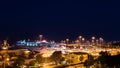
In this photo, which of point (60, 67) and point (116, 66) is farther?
point (116, 66)

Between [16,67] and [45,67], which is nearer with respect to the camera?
[16,67]

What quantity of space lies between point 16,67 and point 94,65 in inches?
459

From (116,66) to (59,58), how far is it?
30.9 ft

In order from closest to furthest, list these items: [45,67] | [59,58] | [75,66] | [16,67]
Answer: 1. [16,67]
2. [45,67]
3. [75,66]
4. [59,58]

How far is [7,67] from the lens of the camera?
33.3 meters

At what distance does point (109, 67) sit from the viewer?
38.6 metres

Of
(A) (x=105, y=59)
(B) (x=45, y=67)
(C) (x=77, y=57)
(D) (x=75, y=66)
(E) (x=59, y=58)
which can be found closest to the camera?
(B) (x=45, y=67)

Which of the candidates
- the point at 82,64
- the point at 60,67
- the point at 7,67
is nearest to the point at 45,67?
the point at 60,67

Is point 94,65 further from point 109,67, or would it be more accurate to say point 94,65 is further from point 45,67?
point 45,67

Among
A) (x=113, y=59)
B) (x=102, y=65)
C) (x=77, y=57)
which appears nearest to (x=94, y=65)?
(x=102, y=65)

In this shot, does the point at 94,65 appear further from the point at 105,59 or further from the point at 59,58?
the point at 59,58

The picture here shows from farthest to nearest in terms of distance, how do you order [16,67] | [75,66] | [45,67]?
[75,66], [45,67], [16,67]

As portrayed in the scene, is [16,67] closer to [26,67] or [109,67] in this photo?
[26,67]

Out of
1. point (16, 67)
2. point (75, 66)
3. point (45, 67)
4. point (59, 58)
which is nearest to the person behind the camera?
point (16, 67)
